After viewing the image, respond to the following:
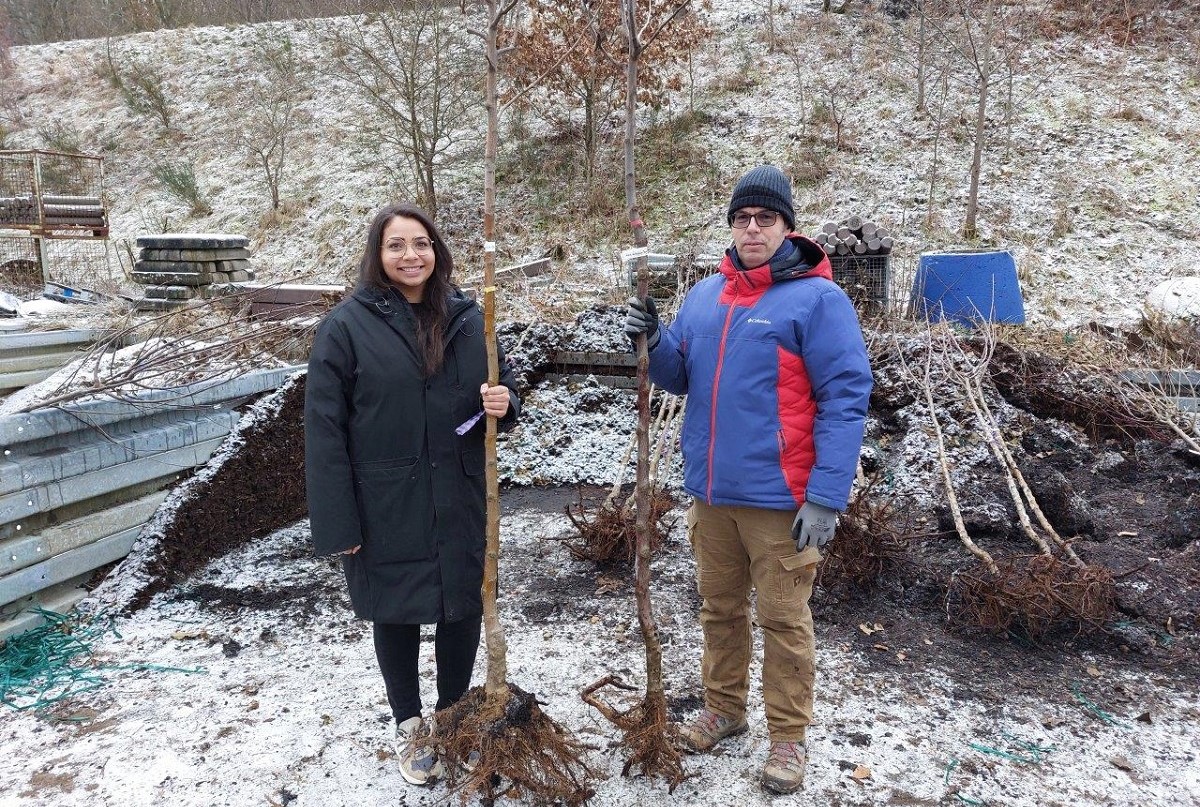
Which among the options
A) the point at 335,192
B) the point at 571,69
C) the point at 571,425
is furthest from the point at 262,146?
the point at 571,425

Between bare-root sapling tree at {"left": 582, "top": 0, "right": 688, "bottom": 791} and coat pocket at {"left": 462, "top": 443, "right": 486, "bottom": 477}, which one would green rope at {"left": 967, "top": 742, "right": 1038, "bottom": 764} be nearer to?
bare-root sapling tree at {"left": 582, "top": 0, "right": 688, "bottom": 791}

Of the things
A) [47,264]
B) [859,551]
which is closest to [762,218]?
[859,551]

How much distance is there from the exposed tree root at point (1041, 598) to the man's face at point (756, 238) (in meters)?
2.00

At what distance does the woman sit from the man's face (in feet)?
2.78

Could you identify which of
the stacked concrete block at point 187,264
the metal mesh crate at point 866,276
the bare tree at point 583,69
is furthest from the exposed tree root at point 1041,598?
the bare tree at point 583,69

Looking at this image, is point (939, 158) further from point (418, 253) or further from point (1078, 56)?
point (418, 253)

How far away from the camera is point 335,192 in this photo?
1442 centimetres

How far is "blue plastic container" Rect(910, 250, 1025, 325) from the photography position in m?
6.64

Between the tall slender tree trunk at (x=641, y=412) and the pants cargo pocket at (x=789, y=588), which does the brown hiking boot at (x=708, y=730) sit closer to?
the tall slender tree trunk at (x=641, y=412)

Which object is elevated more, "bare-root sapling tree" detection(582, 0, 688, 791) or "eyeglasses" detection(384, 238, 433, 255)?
"eyeglasses" detection(384, 238, 433, 255)

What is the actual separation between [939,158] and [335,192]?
35.9 feet

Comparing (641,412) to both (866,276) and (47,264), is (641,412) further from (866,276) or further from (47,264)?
(47,264)

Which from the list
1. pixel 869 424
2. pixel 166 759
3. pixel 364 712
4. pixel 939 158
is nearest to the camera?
pixel 166 759

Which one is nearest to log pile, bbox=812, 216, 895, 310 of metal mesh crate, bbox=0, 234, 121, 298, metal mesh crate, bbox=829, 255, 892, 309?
metal mesh crate, bbox=829, 255, 892, 309
